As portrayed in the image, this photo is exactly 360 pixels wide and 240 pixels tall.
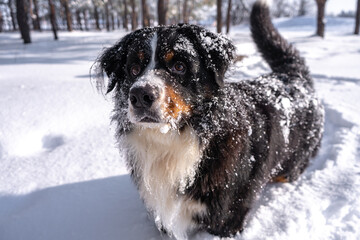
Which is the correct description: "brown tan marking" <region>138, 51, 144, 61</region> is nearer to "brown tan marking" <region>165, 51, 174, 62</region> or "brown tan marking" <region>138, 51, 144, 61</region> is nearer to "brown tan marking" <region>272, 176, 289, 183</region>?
"brown tan marking" <region>165, 51, 174, 62</region>

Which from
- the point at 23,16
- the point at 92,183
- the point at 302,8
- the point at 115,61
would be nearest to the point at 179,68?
the point at 115,61

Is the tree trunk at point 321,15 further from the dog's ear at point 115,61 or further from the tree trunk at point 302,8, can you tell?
the tree trunk at point 302,8

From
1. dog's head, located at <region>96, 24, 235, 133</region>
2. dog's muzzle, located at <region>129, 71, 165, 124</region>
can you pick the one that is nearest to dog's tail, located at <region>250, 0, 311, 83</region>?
dog's head, located at <region>96, 24, 235, 133</region>

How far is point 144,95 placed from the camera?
1524 mm

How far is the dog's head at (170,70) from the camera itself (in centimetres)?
161

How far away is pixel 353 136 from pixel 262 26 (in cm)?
192

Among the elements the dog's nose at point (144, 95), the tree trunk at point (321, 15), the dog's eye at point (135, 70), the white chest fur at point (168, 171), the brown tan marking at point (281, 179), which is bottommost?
the brown tan marking at point (281, 179)

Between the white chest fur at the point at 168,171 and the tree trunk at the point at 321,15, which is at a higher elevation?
the tree trunk at the point at 321,15

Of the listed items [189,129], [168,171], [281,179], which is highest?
[189,129]

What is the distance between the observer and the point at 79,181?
2660 millimetres

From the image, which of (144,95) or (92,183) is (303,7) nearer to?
(92,183)

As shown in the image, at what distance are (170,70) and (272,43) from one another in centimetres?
199

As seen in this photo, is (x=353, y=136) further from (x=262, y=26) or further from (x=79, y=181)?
(x=79, y=181)

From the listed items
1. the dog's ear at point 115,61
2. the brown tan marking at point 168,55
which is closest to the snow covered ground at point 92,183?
the dog's ear at point 115,61
